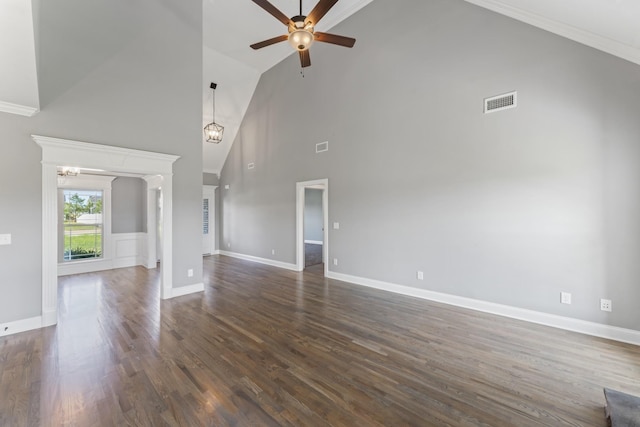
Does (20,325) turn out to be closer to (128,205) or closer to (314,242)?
(128,205)

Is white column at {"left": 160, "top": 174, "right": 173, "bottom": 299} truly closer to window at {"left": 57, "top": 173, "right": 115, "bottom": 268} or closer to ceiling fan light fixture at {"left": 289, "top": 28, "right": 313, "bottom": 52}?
ceiling fan light fixture at {"left": 289, "top": 28, "right": 313, "bottom": 52}

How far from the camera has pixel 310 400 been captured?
78.7 inches

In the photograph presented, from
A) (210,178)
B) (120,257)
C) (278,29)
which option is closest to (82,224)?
(120,257)

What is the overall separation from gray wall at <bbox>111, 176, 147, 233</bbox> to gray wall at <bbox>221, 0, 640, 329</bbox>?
15.8ft

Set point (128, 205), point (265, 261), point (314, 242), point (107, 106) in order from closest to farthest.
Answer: point (107, 106)
point (128, 205)
point (265, 261)
point (314, 242)

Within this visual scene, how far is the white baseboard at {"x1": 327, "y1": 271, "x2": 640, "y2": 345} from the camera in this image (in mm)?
2932

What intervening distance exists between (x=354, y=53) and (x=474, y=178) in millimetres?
3482

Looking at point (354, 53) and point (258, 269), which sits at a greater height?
point (354, 53)

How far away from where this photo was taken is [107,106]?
3773 millimetres

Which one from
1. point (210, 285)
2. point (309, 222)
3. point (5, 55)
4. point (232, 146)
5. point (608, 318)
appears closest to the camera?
point (5, 55)

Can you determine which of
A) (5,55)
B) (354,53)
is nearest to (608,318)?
(354,53)

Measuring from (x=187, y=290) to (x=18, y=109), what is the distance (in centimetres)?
332

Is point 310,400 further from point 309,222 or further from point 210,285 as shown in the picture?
point 309,222

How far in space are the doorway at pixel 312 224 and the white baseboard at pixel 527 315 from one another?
184 cm
